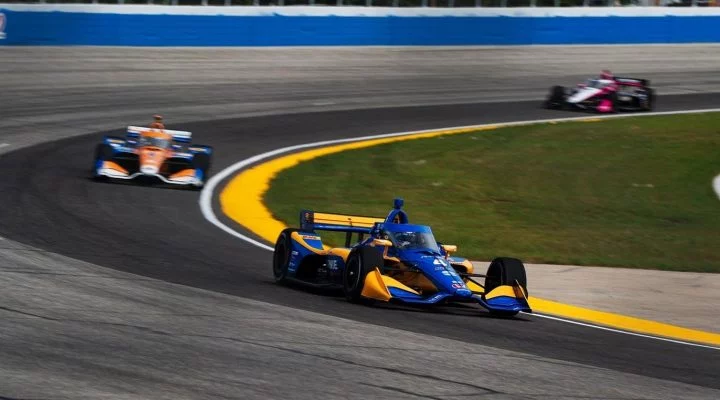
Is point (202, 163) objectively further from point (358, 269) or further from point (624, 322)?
point (624, 322)

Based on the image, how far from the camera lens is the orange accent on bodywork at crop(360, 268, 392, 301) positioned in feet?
37.1

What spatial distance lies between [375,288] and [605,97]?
2015 centimetres

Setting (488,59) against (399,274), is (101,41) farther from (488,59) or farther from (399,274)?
(399,274)

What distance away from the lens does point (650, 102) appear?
3122 centimetres

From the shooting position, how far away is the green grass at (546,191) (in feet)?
51.6

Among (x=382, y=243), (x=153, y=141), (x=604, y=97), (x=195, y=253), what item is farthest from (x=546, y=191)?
(x=604, y=97)

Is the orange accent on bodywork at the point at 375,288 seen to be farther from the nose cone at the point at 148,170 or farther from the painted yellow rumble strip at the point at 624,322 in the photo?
the nose cone at the point at 148,170

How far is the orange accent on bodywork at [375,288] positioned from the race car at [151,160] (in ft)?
24.0

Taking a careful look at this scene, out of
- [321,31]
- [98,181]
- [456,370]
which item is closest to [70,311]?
[456,370]

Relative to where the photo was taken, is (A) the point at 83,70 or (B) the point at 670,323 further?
(A) the point at 83,70

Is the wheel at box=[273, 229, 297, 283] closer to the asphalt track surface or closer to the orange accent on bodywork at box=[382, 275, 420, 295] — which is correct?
the asphalt track surface

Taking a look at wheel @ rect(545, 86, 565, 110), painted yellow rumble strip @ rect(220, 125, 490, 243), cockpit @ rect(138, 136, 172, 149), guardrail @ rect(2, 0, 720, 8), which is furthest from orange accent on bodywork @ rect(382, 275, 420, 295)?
guardrail @ rect(2, 0, 720, 8)

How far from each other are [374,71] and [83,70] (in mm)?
8613

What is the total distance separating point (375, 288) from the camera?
11328 mm
